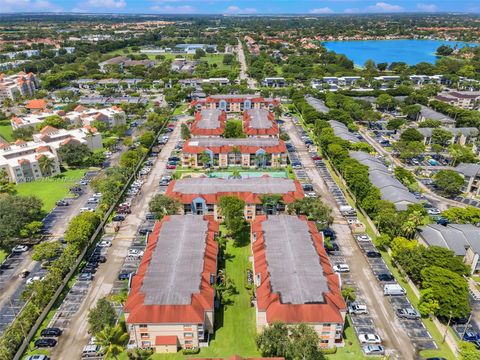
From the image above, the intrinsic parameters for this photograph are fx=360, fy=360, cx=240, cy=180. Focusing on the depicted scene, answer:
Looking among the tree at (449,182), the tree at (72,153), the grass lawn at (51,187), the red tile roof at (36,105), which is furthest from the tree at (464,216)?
the red tile roof at (36,105)

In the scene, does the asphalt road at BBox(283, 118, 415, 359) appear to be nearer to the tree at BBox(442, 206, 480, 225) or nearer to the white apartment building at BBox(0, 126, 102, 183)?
the tree at BBox(442, 206, 480, 225)

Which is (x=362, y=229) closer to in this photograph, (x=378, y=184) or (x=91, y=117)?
(x=378, y=184)

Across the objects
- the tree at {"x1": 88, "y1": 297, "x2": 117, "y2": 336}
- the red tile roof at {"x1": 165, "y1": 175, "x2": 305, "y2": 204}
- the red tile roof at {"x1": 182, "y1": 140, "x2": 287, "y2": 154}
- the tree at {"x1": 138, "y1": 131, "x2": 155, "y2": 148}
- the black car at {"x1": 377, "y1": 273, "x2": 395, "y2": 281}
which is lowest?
the black car at {"x1": 377, "y1": 273, "x2": 395, "y2": 281}

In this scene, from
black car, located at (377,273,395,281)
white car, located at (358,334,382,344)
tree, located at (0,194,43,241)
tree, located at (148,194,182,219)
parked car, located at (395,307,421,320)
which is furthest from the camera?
tree, located at (148,194,182,219)

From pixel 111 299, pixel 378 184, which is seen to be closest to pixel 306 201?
pixel 378 184

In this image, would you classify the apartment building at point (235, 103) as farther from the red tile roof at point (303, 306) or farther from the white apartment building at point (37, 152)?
the red tile roof at point (303, 306)

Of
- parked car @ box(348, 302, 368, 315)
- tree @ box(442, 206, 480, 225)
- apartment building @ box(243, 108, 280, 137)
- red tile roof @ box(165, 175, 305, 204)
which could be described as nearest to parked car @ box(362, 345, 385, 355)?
parked car @ box(348, 302, 368, 315)

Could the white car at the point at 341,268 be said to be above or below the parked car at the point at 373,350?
below
